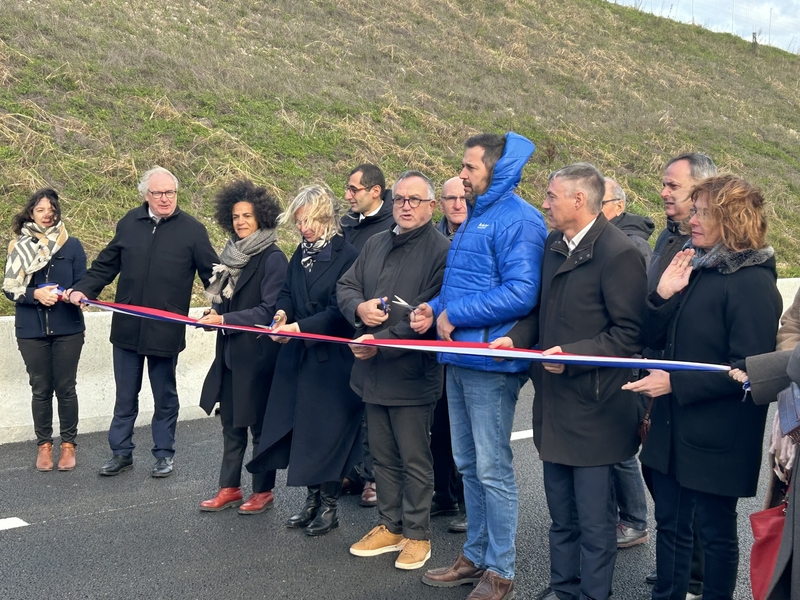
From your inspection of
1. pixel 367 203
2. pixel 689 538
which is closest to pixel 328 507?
pixel 367 203

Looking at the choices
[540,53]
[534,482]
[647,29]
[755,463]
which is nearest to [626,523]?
[534,482]

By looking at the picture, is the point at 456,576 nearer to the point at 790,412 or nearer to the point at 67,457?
the point at 790,412

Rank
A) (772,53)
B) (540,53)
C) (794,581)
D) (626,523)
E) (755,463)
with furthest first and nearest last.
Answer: (772,53) → (540,53) → (626,523) → (755,463) → (794,581)

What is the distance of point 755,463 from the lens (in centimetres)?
392

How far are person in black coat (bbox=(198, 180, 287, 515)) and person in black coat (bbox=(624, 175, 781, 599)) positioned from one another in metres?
2.82

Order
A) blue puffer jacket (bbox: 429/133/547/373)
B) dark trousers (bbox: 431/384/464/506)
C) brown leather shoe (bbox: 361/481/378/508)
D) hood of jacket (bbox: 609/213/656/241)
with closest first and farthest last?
blue puffer jacket (bbox: 429/133/547/373), hood of jacket (bbox: 609/213/656/241), dark trousers (bbox: 431/384/464/506), brown leather shoe (bbox: 361/481/378/508)

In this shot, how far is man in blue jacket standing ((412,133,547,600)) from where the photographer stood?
458cm

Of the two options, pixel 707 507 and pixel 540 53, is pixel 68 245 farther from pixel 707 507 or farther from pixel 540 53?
pixel 540 53

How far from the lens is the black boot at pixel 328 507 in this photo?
18.6 ft

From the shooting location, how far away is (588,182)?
14.1 ft

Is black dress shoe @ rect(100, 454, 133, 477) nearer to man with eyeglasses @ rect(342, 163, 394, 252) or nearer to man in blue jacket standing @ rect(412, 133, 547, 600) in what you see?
man with eyeglasses @ rect(342, 163, 394, 252)

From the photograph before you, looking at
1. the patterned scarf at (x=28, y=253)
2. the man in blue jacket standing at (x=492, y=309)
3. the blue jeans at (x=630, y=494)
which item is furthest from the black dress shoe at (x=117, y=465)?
the blue jeans at (x=630, y=494)

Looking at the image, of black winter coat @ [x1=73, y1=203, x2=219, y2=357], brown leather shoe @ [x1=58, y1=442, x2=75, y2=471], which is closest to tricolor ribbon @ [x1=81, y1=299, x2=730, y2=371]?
black winter coat @ [x1=73, y1=203, x2=219, y2=357]

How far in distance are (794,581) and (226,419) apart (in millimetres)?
3954
